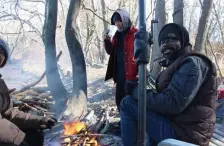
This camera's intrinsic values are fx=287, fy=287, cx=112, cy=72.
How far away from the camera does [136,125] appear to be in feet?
8.41

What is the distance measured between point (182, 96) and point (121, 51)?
6.95 ft

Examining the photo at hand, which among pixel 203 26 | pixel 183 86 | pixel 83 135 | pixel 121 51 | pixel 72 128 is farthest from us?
pixel 203 26

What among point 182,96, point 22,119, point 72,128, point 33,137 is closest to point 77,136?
point 72,128

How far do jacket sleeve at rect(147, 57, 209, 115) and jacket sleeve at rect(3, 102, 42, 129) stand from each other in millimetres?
1144

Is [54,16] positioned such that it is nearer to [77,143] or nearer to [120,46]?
[120,46]

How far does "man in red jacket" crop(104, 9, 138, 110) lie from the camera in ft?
13.0

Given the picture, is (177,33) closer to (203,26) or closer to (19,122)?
(19,122)

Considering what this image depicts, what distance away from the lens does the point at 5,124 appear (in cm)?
229

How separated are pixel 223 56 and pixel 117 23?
493 inches

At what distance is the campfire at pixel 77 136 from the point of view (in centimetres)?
348

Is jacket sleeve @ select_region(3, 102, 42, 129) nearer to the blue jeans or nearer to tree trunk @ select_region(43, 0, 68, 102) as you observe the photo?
the blue jeans

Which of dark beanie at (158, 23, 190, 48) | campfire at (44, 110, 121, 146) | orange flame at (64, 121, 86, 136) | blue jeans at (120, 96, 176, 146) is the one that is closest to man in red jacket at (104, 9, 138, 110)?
campfire at (44, 110, 121, 146)

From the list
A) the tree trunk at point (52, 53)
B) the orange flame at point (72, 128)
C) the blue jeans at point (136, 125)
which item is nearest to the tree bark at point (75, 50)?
the tree trunk at point (52, 53)

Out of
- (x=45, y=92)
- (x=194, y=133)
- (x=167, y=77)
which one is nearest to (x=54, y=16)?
(x=45, y=92)
